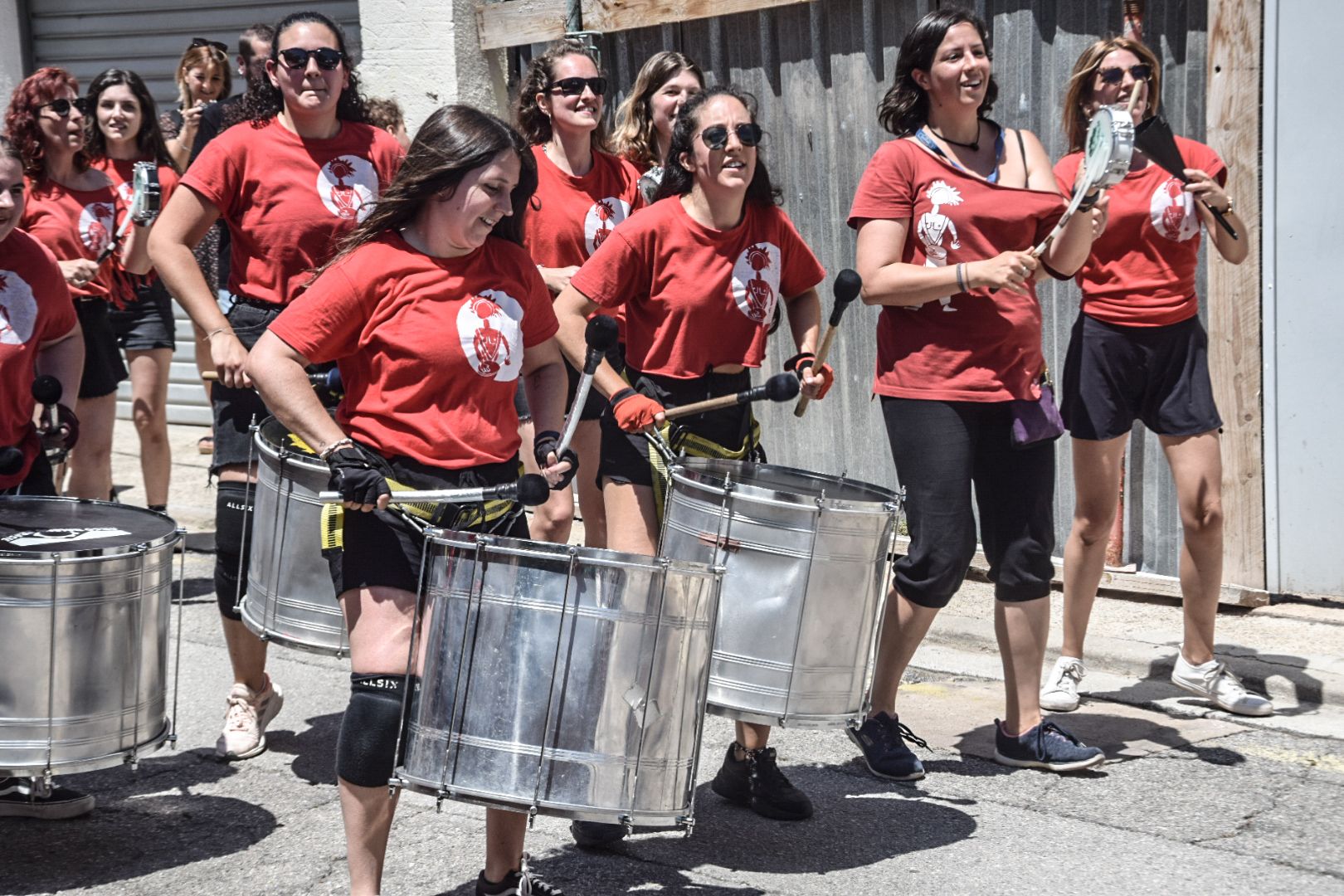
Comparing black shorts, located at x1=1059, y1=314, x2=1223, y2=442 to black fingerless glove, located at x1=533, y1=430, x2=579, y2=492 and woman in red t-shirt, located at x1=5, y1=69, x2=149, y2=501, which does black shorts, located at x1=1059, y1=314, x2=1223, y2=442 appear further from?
woman in red t-shirt, located at x1=5, y1=69, x2=149, y2=501

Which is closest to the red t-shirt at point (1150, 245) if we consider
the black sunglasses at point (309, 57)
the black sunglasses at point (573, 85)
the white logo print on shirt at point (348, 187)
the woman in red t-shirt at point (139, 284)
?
the black sunglasses at point (573, 85)

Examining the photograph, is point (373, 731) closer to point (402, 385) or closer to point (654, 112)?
point (402, 385)

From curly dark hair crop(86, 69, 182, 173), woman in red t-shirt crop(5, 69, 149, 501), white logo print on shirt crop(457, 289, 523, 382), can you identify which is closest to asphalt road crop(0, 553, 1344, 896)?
white logo print on shirt crop(457, 289, 523, 382)

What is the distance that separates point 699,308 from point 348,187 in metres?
1.14

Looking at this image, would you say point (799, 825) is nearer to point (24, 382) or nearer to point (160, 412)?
point (24, 382)

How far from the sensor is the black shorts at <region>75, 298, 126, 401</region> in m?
6.59

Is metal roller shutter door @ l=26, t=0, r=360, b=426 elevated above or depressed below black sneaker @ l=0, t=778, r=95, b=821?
above

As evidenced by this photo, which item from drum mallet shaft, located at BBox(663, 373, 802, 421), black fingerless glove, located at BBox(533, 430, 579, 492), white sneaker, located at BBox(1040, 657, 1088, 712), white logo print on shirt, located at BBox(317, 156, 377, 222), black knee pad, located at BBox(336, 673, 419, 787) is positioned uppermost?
white logo print on shirt, located at BBox(317, 156, 377, 222)

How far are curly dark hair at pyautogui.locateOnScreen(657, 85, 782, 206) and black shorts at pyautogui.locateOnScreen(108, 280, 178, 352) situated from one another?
3.34m

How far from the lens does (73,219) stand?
6.62 metres

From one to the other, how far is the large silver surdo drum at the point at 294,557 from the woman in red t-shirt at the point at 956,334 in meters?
1.50

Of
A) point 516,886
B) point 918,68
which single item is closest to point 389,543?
point 516,886

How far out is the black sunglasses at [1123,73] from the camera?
197 inches

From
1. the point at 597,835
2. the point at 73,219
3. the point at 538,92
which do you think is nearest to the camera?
the point at 597,835
